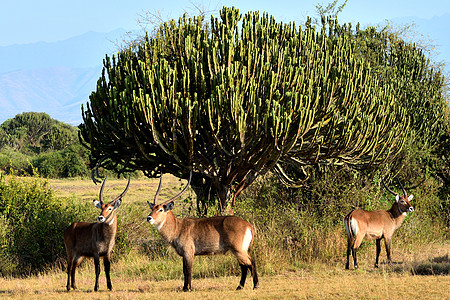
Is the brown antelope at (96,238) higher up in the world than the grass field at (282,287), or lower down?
higher up

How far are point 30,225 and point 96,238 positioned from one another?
5.45m

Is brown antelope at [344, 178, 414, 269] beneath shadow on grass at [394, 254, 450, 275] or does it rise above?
above

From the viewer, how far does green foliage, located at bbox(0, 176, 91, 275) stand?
13.4m

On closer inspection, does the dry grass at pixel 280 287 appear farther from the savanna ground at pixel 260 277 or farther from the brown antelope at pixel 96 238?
the brown antelope at pixel 96 238

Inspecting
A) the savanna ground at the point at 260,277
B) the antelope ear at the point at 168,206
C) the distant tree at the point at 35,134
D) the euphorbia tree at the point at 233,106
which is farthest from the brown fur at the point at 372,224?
the distant tree at the point at 35,134

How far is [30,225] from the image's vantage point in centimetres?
1378

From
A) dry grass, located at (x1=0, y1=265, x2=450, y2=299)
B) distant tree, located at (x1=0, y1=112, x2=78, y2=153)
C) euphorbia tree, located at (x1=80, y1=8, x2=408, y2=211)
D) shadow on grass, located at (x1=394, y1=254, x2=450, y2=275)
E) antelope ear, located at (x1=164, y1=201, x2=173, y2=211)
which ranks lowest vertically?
dry grass, located at (x1=0, y1=265, x2=450, y2=299)

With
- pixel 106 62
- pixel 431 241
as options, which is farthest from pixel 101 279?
pixel 431 241

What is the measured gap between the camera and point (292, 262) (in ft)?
39.7

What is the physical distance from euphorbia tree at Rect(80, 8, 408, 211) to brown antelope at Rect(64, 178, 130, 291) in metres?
2.95

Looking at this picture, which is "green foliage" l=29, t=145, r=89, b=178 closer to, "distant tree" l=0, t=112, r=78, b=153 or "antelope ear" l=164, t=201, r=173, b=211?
"distant tree" l=0, t=112, r=78, b=153

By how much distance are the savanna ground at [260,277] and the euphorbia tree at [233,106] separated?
83.8 inches

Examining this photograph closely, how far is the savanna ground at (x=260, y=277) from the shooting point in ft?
28.7

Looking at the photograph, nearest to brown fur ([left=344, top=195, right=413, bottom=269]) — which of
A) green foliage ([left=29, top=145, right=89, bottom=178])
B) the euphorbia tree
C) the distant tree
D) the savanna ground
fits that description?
the savanna ground
